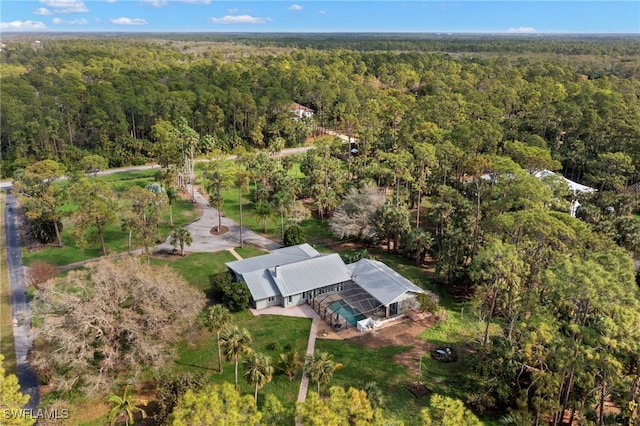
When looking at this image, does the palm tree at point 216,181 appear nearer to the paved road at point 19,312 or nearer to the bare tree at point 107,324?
the bare tree at point 107,324

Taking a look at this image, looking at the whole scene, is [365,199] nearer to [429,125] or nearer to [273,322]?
[273,322]

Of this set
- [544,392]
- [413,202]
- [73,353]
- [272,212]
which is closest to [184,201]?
[272,212]

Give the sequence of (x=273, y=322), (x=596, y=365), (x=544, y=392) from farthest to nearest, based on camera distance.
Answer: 1. (x=273, y=322)
2. (x=544, y=392)
3. (x=596, y=365)

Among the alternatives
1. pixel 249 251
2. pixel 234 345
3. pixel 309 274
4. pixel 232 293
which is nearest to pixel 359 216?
pixel 309 274

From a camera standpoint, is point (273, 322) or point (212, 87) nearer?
point (273, 322)

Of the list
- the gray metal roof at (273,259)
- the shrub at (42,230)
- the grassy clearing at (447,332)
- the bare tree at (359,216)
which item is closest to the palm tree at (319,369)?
the grassy clearing at (447,332)

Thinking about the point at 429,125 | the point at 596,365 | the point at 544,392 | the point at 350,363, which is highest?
the point at 429,125
